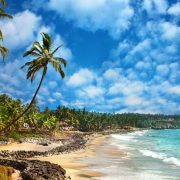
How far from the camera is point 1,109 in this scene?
286 feet

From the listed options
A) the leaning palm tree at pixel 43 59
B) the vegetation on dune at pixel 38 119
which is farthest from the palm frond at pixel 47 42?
the vegetation on dune at pixel 38 119

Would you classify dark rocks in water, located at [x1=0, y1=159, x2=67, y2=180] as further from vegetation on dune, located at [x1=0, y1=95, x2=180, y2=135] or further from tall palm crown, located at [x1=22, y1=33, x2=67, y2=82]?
vegetation on dune, located at [x1=0, y1=95, x2=180, y2=135]

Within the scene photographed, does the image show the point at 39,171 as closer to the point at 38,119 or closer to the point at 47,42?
the point at 47,42

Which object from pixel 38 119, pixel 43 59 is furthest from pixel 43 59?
pixel 38 119

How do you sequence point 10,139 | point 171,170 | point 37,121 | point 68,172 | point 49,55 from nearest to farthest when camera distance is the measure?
point 49,55, point 68,172, point 171,170, point 10,139, point 37,121

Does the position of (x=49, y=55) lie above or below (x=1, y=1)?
below

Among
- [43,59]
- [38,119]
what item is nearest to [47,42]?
[43,59]

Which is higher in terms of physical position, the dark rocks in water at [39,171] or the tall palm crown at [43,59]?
the tall palm crown at [43,59]

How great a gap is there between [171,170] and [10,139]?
44.2 meters

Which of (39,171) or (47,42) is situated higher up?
(47,42)

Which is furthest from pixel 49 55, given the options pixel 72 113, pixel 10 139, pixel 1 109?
pixel 72 113

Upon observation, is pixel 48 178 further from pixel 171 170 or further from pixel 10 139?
pixel 10 139

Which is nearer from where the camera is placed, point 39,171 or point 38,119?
point 39,171

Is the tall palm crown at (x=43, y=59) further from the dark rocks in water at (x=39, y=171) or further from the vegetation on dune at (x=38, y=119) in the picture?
the vegetation on dune at (x=38, y=119)
